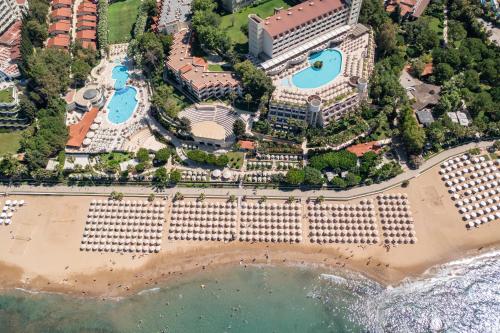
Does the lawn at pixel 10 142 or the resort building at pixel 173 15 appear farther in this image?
the resort building at pixel 173 15

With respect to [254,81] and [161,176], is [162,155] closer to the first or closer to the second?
[161,176]

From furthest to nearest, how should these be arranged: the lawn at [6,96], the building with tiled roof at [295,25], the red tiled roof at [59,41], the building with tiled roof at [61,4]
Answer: the building with tiled roof at [61,4] → the red tiled roof at [59,41] → the lawn at [6,96] → the building with tiled roof at [295,25]

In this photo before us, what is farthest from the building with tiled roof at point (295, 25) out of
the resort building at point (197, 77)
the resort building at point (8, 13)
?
the resort building at point (8, 13)

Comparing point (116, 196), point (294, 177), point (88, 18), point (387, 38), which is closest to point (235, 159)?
point (294, 177)

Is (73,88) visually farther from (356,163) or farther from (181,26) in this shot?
(356,163)

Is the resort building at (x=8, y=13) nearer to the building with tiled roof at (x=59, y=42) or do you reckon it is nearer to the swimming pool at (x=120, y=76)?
the building with tiled roof at (x=59, y=42)
